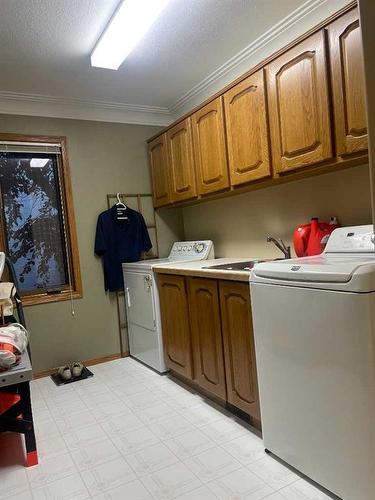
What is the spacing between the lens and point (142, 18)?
204cm

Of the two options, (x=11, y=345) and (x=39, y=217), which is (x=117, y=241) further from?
(x=11, y=345)

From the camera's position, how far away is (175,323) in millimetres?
2768

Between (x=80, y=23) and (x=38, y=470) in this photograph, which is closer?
(x=38, y=470)

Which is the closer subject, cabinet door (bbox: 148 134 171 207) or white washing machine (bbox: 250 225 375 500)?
white washing machine (bbox: 250 225 375 500)

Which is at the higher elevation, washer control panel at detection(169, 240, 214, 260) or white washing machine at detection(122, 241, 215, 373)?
washer control panel at detection(169, 240, 214, 260)

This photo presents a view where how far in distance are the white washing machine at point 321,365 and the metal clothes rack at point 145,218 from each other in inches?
80.1

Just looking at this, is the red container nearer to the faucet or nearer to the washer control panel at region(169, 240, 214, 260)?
the faucet

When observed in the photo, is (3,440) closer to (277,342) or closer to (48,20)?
(277,342)

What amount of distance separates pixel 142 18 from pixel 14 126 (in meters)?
1.66

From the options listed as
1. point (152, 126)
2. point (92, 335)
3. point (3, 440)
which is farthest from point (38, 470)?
point (152, 126)

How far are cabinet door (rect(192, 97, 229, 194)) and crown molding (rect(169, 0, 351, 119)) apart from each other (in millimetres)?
424

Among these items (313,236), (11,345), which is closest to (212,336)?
(313,236)

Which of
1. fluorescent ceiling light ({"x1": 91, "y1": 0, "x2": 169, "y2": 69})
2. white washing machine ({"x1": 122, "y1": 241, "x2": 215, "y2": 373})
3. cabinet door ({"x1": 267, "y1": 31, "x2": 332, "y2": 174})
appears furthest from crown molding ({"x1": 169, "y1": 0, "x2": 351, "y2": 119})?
white washing machine ({"x1": 122, "y1": 241, "x2": 215, "y2": 373})

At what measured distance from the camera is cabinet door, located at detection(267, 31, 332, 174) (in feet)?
6.03
